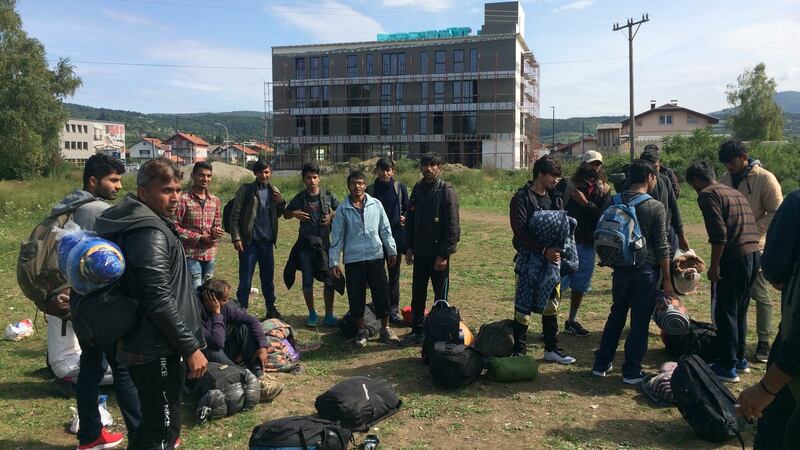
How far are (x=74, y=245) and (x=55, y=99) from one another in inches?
1606

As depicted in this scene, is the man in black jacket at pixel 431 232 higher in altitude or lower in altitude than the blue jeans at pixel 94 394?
higher

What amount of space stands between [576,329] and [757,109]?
60.2 m

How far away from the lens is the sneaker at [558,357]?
5.89 metres

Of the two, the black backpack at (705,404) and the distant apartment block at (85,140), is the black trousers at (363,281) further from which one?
the distant apartment block at (85,140)

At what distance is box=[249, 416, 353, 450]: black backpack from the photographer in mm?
3773

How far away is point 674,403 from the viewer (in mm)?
4852

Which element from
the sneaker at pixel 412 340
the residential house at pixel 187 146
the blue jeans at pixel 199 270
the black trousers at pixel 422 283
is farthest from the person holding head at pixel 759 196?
the residential house at pixel 187 146

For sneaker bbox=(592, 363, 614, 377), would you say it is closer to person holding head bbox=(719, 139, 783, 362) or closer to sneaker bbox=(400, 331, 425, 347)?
person holding head bbox=(719, 139, 783, 362)

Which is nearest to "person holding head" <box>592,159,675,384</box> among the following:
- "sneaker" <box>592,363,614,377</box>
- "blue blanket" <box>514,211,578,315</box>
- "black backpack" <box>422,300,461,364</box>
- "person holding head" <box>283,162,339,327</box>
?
"sneaker" <box>592,363,614,377</box>

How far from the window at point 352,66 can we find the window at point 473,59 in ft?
38.1

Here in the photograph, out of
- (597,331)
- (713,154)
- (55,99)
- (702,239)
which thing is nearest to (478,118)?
(713,154)

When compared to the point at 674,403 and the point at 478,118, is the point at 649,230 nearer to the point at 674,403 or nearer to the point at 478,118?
the point at 674,403

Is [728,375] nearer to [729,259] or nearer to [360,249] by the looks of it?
[729,259]

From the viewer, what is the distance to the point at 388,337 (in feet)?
22.0
